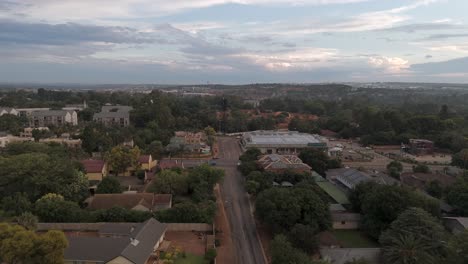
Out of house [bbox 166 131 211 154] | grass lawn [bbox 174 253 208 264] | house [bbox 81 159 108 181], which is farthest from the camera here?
house [bbox 166 131 211 154]

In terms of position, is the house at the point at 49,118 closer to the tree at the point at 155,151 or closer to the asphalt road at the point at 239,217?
the tree at the point at 155,151

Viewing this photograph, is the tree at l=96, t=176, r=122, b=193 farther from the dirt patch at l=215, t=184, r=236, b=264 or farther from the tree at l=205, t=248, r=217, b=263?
the tree at l=205, t=248, r=217, b=263

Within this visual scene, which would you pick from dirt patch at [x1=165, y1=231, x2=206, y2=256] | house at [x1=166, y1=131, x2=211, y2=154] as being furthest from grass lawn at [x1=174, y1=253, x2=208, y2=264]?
house at [x1=166, y1=131, x2=211, y2=154]

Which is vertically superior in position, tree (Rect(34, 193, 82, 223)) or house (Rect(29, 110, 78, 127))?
house (Rect(29, 110, 78, 127))

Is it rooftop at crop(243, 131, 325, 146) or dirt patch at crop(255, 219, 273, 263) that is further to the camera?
rooftop at crop(243, 131, 325, 146)

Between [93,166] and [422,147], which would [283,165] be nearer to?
[93,166]

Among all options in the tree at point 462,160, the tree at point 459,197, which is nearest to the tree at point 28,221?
the tree at point 459,197
